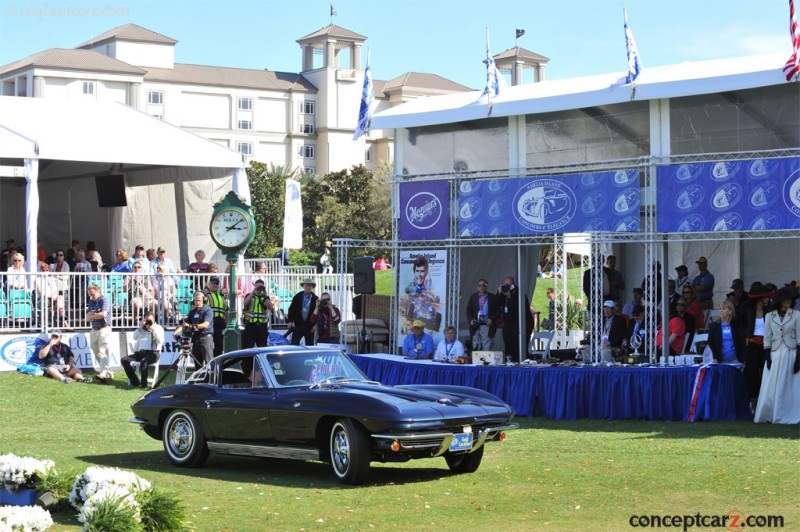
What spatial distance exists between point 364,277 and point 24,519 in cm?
1315

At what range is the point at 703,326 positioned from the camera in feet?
64.4

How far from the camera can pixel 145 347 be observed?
23.1 m

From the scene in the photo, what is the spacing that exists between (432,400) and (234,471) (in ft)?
8.01

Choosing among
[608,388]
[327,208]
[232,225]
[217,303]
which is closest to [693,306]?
[608,388]

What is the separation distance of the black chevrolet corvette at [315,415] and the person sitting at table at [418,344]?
7.59 m

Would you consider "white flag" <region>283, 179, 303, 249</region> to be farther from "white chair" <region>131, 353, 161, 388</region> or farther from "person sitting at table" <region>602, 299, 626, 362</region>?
"person sitting at table" <region>602, 299, 626, 362</region>

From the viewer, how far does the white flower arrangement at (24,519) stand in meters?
7.96

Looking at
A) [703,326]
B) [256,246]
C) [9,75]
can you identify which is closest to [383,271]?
[256,246]

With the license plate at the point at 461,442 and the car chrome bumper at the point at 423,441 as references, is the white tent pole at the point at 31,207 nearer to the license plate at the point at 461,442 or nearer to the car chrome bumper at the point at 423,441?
the car chrome bumper at the point at 423,441

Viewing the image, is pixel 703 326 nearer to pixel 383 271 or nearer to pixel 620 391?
pixel 620 391

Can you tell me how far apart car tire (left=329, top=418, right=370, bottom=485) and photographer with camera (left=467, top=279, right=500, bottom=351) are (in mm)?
9143

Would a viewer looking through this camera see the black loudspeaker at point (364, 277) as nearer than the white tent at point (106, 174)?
Yes

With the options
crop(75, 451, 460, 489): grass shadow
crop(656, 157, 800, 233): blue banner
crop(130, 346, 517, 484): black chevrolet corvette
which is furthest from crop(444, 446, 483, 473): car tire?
crop(656, 157, 800, 233): blue banner

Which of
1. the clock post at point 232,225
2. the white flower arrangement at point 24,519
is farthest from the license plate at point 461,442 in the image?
the clock post at point 232,225
